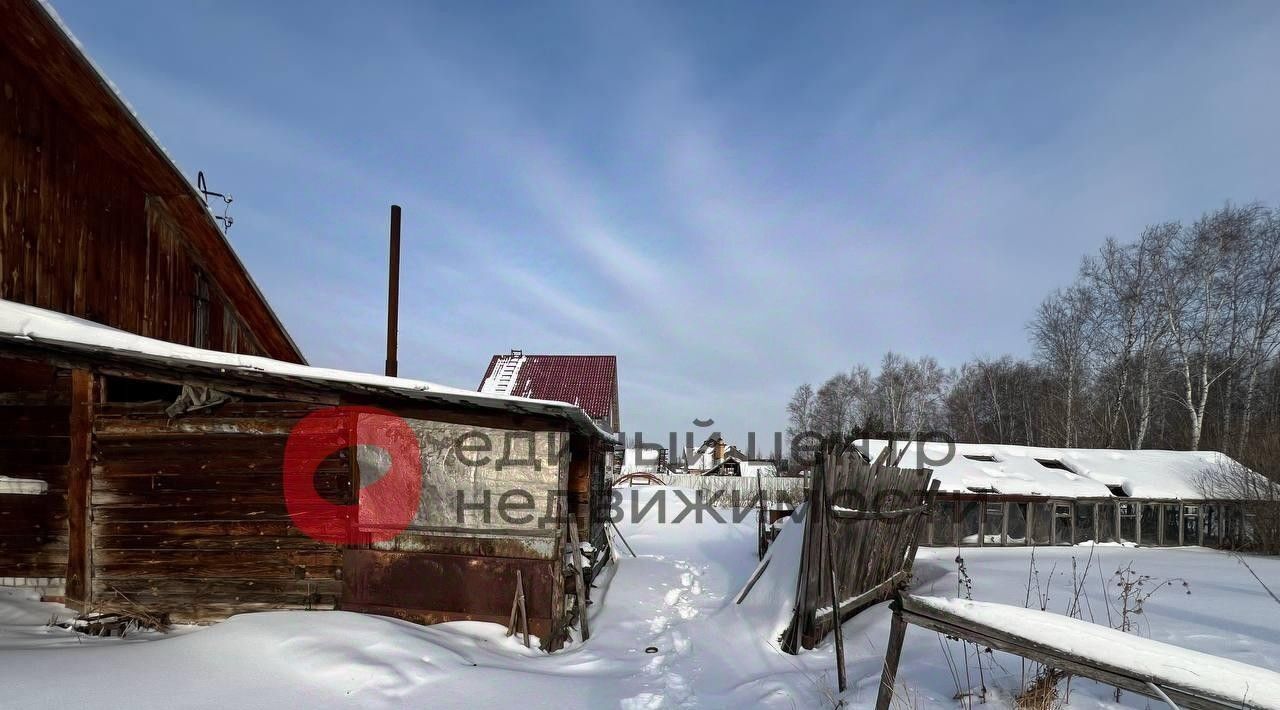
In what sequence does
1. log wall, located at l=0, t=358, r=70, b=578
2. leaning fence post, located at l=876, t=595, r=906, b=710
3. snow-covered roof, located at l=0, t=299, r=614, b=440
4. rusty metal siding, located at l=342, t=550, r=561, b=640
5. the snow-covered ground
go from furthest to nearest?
rusty metal siding, located at l=342, t=550, r=561, b=640 < log wall, located at l=0, t=358, r=70, b=578 < snow-covered roof, located at l=0, t=299, r=614, b=440 < the snow-covered ground < leaning fence post, located at l=876, t=595, r=906, b=710

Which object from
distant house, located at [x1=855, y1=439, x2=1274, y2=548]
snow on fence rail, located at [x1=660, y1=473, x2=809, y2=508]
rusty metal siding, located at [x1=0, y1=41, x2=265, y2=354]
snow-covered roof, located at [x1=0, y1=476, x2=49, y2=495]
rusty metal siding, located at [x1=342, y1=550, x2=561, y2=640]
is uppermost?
rusty metal siding, located at [x1=0, y1=41, x2=265, y2=354]

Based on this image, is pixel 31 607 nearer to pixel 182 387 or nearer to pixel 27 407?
pixel 27 407

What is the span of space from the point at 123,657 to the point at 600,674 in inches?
152

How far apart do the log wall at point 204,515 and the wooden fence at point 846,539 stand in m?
4.93

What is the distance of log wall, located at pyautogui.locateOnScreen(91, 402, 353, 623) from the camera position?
6109 mm

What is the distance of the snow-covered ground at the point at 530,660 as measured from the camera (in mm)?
4246

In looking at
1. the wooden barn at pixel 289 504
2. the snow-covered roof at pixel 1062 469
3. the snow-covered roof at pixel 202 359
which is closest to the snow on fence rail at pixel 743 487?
the snow-covered roof at pixel 1062 469

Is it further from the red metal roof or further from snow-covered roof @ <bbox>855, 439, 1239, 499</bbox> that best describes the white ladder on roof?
snow-covered roof @ <bbox>855, 439, 1239, 499</bbox>

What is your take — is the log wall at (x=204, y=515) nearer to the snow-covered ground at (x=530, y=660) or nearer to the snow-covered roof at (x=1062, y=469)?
the snow-covered ground at (x=530, y=660)

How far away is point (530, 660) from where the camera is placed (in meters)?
5.79

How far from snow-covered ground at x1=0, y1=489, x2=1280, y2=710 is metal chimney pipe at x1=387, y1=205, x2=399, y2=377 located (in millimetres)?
6596

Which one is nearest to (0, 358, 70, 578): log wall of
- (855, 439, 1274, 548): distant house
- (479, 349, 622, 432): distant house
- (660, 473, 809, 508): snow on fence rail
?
(855, 439, 1274, 548): distant house

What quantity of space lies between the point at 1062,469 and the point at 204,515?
23965 mm

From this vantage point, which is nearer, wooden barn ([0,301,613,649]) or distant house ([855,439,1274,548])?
wooden barn ([0,301,613,649])
